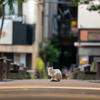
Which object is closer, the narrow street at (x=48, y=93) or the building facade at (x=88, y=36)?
the narrow street at (x=48, y=93)

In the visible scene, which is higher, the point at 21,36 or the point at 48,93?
the point at 21,36

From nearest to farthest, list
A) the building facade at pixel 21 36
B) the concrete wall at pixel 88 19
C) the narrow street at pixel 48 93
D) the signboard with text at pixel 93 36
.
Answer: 1. the narrow street at pixel 48 93
2. the signboard with text at pixel 93 36
3. the concrete wall at pixel 88 19
4. the building facade at pixel 21 36

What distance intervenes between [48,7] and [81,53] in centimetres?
1744

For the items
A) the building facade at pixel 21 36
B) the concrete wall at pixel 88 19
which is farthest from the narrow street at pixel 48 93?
the building facade at pixel 21 36

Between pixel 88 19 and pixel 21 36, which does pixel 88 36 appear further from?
pixel 21 36

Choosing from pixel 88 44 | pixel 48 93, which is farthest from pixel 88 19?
pixel 48 93

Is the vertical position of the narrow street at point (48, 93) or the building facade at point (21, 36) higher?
the building facade at point (21, 36)

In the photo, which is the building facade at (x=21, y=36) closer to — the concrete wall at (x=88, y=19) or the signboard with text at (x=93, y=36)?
the concrete wall at (x=88, y=19)

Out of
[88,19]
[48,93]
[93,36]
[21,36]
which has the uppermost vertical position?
[88,19]

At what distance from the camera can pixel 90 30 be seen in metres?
35.5

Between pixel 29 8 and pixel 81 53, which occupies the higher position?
pixel 29 8

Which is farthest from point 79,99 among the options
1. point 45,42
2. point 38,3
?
point 45,42

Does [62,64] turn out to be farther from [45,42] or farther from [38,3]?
[38,3]

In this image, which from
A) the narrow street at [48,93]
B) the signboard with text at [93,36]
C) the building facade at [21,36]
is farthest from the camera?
the building facade at [21,36]
